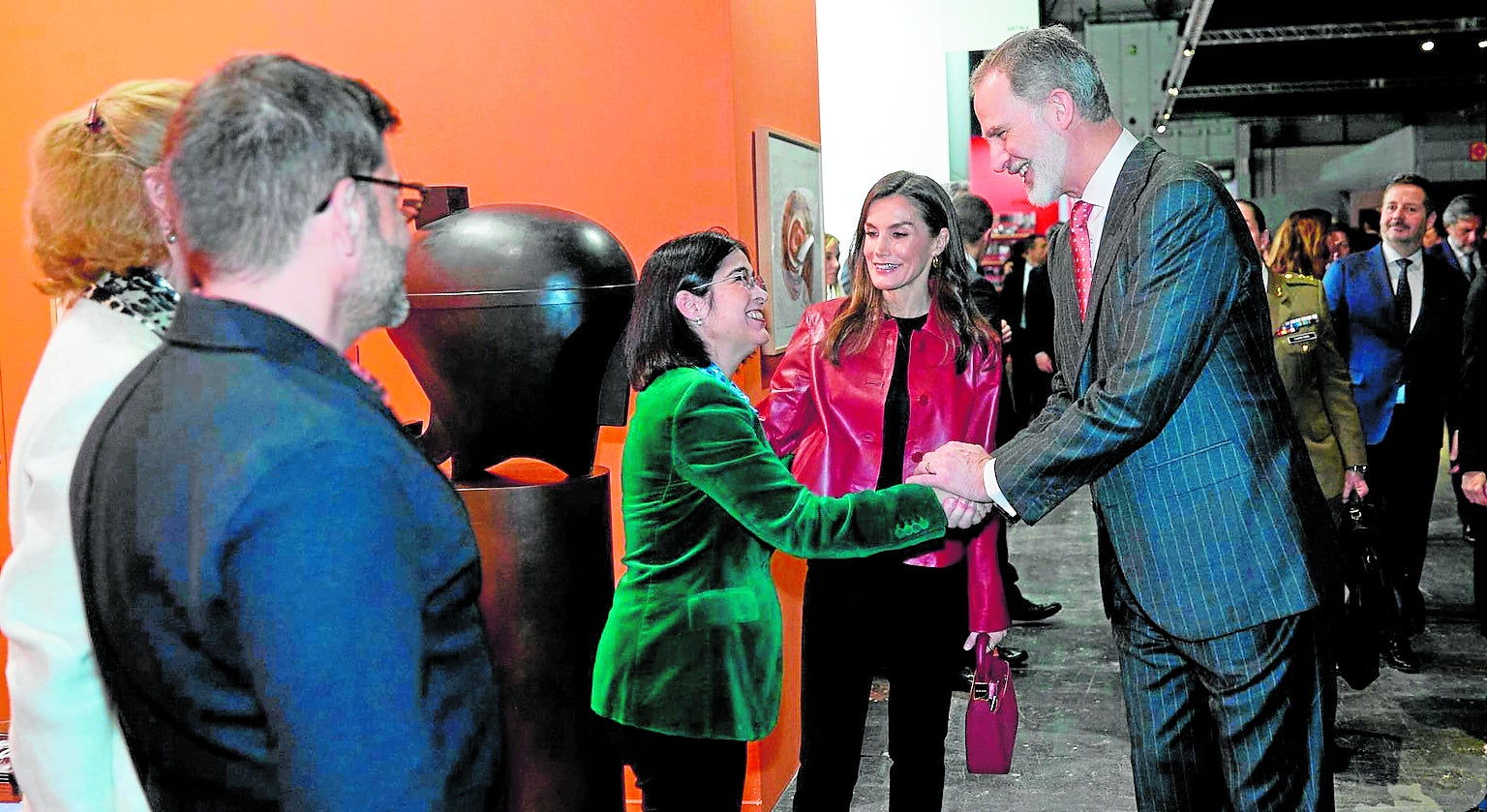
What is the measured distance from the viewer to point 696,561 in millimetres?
2354

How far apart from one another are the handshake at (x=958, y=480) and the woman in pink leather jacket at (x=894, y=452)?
0.14m

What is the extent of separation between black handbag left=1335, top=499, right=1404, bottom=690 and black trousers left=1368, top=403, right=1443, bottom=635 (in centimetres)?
114

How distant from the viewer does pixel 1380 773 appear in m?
4.01

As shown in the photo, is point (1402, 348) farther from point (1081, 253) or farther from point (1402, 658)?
point (1081, 253)

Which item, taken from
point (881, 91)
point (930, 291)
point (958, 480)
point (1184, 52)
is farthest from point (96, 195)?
point (1184, 52)

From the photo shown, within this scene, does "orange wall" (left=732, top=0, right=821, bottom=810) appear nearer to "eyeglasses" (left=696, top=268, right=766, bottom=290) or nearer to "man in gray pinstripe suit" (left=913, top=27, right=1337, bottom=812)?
"eyeglasses" (left=696, top=268, right=766, bottom=290)

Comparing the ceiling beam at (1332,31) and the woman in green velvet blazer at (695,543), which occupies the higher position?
the ceiling beam at (1332,31)

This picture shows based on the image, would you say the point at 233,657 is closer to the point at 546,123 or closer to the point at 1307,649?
the point at 1307,649

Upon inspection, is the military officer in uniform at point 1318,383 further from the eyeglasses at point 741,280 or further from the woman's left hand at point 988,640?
the eyeglasses at point 741,280

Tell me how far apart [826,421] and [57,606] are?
173 centimetres

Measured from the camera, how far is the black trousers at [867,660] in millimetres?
2795

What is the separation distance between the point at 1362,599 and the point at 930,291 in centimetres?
201

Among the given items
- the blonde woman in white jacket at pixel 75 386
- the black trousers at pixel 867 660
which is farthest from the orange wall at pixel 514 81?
the blonde woman in white jacket at pixel 75 386

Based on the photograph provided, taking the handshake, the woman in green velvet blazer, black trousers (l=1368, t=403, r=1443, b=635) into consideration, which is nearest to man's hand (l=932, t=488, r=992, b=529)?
the handshake
